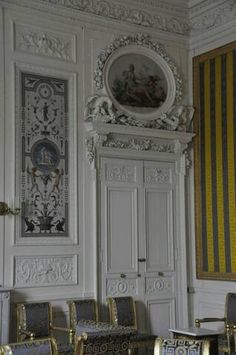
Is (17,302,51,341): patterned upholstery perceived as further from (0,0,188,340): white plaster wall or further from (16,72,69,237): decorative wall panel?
(16,72,69,237): decorative wall panel

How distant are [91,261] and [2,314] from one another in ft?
4.93

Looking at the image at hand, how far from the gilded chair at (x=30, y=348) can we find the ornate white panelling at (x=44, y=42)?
3944 millimetres

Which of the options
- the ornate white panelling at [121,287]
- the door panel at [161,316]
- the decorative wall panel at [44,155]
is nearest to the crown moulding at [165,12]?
the decorative wall panel at [44,155]

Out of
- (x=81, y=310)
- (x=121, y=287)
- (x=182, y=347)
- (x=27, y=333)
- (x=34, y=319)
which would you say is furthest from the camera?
(x=121, y=287)

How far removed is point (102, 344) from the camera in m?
4.31

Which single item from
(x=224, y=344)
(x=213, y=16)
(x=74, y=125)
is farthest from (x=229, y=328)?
(x=213, y=16)

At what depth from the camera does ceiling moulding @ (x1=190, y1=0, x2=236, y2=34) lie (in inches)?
305

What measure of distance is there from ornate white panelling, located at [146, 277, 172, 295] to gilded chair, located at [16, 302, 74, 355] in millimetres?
1461

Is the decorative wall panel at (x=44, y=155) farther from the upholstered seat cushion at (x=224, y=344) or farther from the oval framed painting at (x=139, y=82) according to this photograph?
the upholstered seat cushion at (x=224, y=344)

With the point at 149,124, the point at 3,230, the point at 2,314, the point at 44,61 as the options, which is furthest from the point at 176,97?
the point at 2,314

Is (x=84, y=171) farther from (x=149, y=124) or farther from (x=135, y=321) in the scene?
(x=135, y=321)

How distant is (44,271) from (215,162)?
2.68 meters

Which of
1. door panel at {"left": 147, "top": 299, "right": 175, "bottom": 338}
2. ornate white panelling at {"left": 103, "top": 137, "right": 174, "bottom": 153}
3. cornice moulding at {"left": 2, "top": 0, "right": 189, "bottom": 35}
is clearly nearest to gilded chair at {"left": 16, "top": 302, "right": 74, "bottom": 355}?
door panel at {"left": 147, "top": 299, "right": 175, "bottom": 338}

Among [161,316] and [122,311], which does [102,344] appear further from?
[161,316]
